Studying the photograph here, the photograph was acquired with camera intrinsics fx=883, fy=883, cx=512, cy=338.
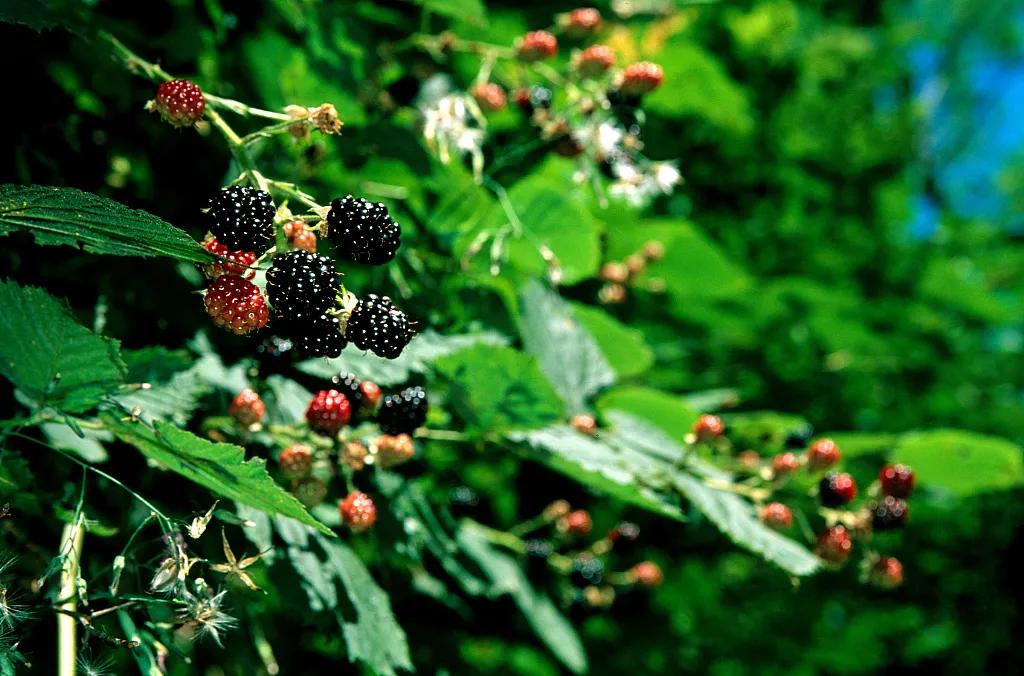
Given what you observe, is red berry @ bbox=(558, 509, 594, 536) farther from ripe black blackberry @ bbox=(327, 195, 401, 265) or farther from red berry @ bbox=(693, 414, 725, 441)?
ripe black blackberry @ bbox=(327, 195, 401, 265)

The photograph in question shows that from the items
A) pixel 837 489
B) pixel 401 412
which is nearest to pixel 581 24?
pixel 401 412

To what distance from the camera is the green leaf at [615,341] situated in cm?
253

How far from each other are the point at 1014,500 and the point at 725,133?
3.04 meters

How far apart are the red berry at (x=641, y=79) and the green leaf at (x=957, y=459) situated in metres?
1.45

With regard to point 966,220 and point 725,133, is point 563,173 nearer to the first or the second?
point 725,133

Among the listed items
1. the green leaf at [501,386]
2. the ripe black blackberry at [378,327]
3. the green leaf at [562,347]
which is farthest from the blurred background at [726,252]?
the ripe black blackberry at [378,327]

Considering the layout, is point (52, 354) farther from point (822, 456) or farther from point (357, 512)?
point (822, 456)

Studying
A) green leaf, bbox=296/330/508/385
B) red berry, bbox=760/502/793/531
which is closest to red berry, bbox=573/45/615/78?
green leaf, bbox=296/330/508/385

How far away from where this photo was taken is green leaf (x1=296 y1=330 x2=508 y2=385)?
1928 millimetres

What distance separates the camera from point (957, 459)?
2836 millimetres

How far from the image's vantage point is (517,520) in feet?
12.2

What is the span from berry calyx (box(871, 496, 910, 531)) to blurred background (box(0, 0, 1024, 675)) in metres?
0.47

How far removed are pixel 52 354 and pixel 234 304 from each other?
1.46 ft

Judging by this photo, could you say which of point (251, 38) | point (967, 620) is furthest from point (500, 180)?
point (967, 620)
